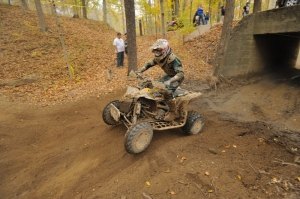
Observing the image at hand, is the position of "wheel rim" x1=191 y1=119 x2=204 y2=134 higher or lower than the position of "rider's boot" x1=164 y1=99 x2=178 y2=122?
lower

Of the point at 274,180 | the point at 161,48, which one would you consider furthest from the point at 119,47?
the point at 274,180

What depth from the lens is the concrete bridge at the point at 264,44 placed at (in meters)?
8.96

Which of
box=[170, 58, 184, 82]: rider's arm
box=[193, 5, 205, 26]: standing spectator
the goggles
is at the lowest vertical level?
box=[170, 58, 184, 82]: rider's arm

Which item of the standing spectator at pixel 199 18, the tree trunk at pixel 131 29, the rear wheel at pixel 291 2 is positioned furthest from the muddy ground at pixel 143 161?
the standing spectator at pixel 199 18

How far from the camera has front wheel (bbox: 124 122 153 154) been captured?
4376 millimetres

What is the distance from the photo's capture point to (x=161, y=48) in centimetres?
509

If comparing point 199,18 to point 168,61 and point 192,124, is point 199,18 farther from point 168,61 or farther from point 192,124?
point 192,124

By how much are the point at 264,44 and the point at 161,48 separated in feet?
26.5

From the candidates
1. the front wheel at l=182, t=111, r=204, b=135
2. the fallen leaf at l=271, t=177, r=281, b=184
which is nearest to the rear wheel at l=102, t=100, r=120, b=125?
the front wheel at l=182, t=111, r=204, b=135

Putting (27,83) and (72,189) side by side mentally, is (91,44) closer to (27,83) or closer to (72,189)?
(27,83)

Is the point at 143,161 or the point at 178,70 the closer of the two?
the point at 143,161

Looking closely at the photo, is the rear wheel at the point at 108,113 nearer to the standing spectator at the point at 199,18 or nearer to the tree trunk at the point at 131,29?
the tree trunk at the point at 131,29

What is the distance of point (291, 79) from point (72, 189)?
10.4 m

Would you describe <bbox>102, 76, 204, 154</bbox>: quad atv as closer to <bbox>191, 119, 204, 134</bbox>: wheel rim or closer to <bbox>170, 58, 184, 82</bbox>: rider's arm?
<bbox>191, 119, 204, 134</bbox>: wheel rim
